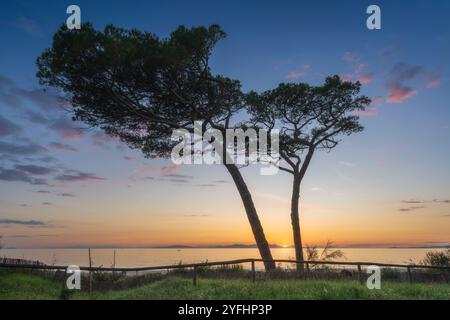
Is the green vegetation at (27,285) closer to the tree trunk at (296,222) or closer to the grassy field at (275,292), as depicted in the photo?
the grassy field at (275,292)

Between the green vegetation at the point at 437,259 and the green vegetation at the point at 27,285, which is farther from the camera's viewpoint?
the green vegetation at the point at 437,259

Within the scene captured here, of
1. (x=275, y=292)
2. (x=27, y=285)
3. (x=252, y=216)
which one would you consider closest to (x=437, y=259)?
(x=252, y=216)

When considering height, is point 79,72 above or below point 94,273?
above

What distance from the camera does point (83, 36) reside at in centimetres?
1795

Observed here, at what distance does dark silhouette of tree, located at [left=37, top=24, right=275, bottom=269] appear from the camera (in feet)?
60.8

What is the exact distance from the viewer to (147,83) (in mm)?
20047

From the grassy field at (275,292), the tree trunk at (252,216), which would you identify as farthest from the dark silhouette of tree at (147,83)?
the grassy field at (275,292)

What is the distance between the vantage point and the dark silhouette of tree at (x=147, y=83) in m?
18.5

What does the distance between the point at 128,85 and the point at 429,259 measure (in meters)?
17.9

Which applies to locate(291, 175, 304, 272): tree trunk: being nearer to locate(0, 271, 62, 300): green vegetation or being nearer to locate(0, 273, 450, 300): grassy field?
locate(0, 273, 450, 300): grassy field
